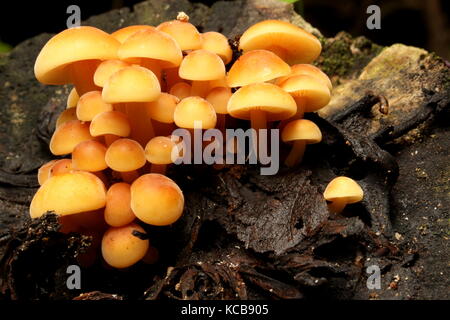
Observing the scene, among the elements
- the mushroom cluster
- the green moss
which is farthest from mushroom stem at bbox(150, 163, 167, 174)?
the green moss

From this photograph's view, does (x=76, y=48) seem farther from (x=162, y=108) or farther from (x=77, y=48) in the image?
(x=162, y=108)

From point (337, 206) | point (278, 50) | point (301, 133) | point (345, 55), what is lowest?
point (337, 206)

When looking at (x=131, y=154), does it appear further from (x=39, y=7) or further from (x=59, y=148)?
(x=39, y=7)

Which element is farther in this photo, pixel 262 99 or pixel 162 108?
pixel 162 108

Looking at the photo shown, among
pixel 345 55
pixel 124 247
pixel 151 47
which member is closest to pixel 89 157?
pixel 124 247
